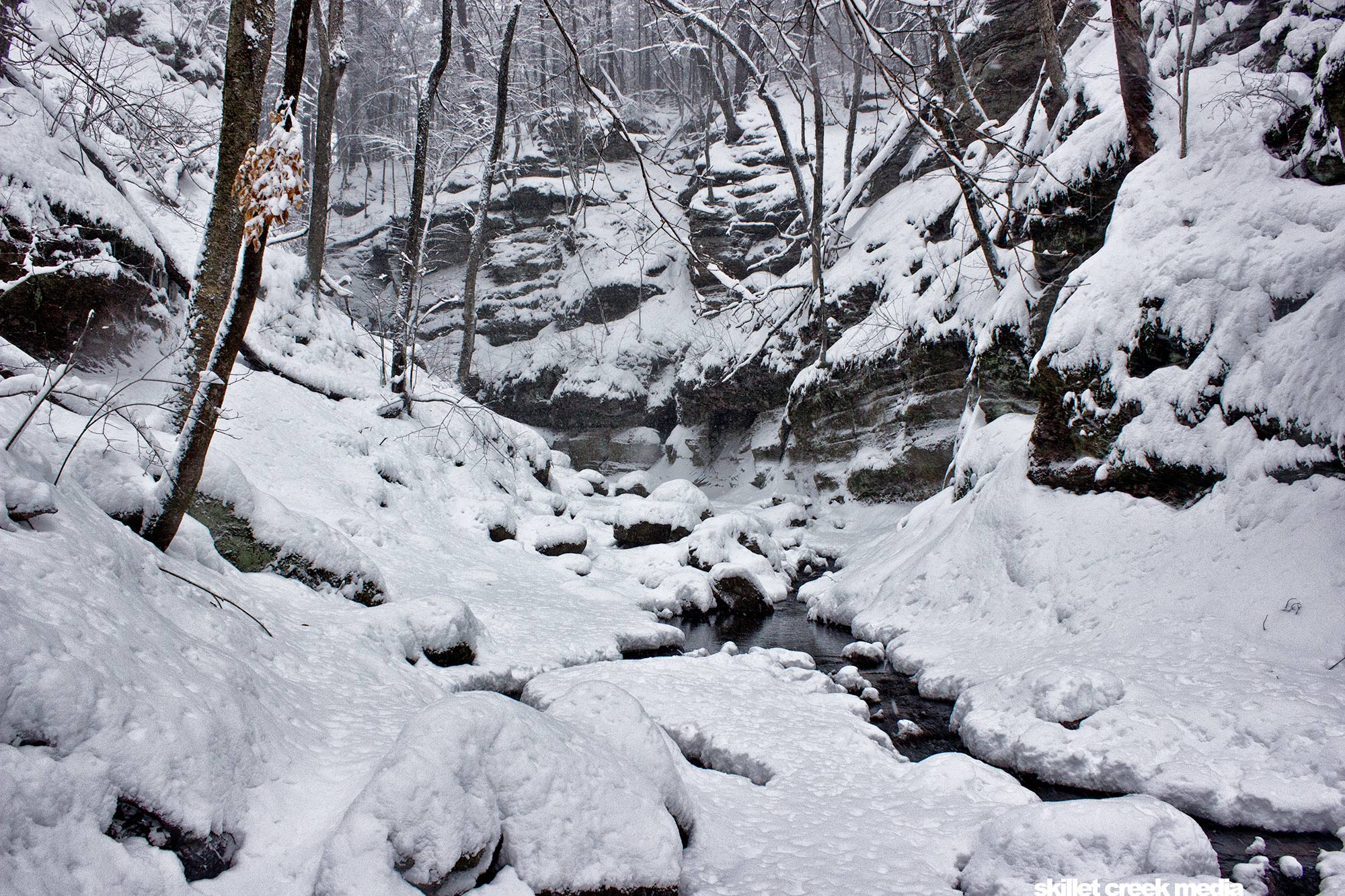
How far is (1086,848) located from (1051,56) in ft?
34.8

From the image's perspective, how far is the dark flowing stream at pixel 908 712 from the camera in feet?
10.5

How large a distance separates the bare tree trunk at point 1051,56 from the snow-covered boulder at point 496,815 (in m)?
10.0

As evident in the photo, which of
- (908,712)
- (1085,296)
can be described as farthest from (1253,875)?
(1085,296)

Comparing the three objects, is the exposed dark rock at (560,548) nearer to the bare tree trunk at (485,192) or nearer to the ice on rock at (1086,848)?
the bare tree trunk at (485,192)

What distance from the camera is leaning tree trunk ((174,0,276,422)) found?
3887 mm

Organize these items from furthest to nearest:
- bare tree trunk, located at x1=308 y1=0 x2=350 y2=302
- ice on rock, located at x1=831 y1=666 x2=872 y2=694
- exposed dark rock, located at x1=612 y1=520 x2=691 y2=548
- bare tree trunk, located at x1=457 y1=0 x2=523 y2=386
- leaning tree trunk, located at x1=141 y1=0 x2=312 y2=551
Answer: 1. exposed dark rock, located at x1=612 y1=520 x2=691 y2=548
2. bare tree trunk, located at x1=308 y1=0 x2=350 y2=302
3. bare tree trunk, located at x1=457 y1=0 x2=523 y2=386
4. ice on rock, located at x1=831 y1=666 x2=872 y2=694
5. leaning tree trunk, located at x1=141 y1=0 x2=312 y2=551

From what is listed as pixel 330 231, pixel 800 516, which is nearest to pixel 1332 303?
pixel 800 516

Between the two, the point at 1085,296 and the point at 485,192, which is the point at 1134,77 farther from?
the point at 485,192

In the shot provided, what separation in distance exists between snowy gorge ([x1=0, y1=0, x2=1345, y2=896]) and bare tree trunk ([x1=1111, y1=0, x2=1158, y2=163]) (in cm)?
5

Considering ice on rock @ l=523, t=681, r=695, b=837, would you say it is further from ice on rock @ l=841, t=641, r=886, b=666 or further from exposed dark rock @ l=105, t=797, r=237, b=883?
ice on rock @ l=841, t=641, r=886, b=666

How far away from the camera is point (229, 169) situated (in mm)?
3930

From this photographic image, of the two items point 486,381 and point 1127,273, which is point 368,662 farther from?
point 486,381

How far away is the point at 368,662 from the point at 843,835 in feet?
11.2

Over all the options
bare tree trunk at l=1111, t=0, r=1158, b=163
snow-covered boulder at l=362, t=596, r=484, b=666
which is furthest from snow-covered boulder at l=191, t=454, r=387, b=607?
bare tree trunk at l=1111, t=0, r=1158, b=163
